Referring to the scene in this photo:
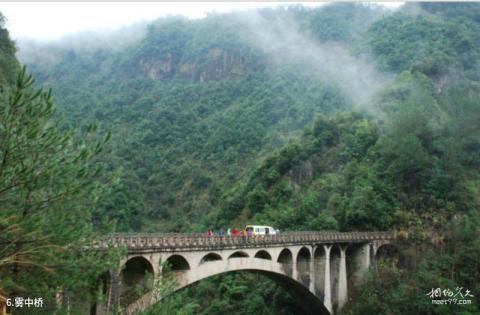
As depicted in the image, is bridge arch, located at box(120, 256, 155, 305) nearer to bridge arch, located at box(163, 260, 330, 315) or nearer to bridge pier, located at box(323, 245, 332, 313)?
bridge arch, located at box(163, 260, 330, 315)

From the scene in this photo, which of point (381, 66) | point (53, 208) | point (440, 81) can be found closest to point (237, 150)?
point (381, 66)

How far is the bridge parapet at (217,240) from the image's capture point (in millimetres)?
17734

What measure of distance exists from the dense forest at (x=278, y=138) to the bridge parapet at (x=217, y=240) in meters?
2.45

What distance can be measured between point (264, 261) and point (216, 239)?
5.28 metres

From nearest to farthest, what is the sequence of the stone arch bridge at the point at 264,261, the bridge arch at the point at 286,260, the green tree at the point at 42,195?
the green tree at the point at 42,195 → the stone arch bridge at the point at 264,261 → the bridge arch at the point at 286,260

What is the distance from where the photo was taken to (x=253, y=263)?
26.1m

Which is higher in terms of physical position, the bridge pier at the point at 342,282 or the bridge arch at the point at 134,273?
the bridge arch at the point at 134,273

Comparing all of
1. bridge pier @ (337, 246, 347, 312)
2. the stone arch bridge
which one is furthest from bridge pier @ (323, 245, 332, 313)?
bridge pier @ (337, 246, 347, 312)

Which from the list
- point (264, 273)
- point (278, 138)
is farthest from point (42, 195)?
point (278, 138)

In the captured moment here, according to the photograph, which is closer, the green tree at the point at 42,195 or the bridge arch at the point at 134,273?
the green tree at the point at 42,195

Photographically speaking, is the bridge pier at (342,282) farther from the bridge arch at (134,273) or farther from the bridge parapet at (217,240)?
the bridge arch at (134,273)

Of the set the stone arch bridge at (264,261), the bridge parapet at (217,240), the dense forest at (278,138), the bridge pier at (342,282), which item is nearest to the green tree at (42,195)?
the dense forest at (278,138)

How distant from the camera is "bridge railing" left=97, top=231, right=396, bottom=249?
17.7 meters

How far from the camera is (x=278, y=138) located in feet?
289
